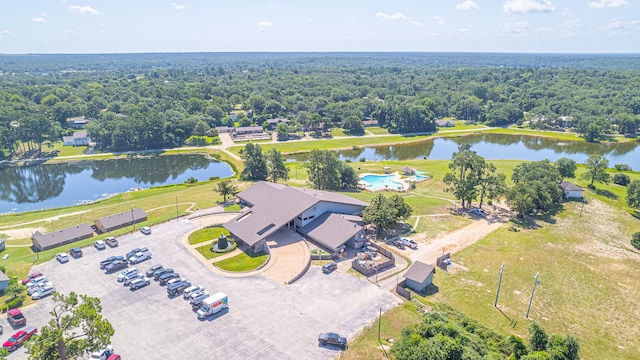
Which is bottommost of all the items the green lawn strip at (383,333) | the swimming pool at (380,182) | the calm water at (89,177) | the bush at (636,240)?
the calm water at (89,177)

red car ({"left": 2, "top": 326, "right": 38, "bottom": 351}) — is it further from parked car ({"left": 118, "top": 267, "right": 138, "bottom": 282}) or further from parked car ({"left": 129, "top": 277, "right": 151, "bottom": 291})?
parked car ({"left": 118, "top": 267, "right": 138, "bottom": 282})

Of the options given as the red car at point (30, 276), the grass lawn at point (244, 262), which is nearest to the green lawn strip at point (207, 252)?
the grass lawn at point (244, 262)

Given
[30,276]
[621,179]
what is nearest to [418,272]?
[30,276]

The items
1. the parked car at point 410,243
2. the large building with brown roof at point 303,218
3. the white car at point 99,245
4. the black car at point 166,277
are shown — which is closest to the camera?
the black car at point 166,277

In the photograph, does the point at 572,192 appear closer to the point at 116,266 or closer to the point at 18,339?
the point at 116,266

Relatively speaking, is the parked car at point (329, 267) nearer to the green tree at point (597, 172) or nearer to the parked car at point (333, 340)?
the parked car at point (333, 340)
